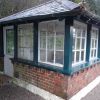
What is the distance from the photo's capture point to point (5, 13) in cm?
1739

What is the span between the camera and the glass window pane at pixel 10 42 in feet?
28.1

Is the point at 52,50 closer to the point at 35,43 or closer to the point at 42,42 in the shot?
the point at 42,42

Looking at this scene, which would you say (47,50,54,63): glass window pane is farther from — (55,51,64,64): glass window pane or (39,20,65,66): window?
(55,51,64,64): glass window pane

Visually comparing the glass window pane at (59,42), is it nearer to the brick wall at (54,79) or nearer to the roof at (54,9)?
the brick wall at (54,79)

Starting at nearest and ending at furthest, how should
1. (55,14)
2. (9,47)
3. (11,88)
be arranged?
1. (55,14)
2. (11,88)
3. (9,47)

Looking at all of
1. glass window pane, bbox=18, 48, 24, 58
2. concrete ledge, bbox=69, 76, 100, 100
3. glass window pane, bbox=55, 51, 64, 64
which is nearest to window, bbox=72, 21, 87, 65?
glass window pane, bbox=55, 51, 64, 64

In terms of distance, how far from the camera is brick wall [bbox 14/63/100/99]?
5.79 metres

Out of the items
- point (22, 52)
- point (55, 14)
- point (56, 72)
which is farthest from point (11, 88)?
point (55, 14)

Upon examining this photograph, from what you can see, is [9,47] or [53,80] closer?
[53,80]

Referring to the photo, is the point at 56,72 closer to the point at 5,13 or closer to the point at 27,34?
the point at 27,34

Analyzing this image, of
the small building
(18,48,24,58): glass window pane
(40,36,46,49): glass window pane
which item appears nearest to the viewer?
the small building

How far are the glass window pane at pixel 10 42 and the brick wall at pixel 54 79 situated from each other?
1.02m

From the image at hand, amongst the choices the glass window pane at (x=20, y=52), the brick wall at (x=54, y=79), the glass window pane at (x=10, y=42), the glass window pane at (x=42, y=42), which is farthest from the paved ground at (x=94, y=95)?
the glass window pane at (x=10, y=42)

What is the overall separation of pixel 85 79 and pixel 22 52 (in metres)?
3.17
